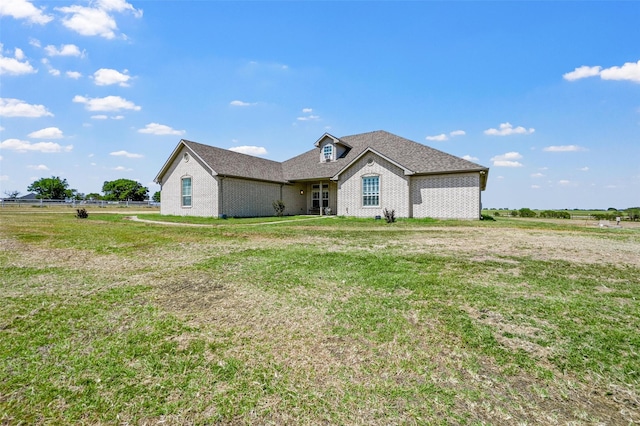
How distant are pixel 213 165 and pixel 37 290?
17.7 m

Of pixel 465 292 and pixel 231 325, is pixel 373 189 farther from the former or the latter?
pixel 231 325

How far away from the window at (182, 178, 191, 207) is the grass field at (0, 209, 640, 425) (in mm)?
17679

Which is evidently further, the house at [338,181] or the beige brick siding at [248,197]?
the beige brick siding at [248,197]

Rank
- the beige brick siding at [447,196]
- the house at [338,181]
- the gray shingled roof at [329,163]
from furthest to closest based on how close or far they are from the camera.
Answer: the gray shingled roof at [329,163], the house at [338,181], the beige brick siding at [447,196]

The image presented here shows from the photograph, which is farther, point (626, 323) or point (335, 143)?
point (335, 143)

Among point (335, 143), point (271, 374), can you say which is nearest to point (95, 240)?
point (271, 374)

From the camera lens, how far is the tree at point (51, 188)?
91188mm

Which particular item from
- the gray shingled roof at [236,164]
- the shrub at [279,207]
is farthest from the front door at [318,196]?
the shrub at [279,207]

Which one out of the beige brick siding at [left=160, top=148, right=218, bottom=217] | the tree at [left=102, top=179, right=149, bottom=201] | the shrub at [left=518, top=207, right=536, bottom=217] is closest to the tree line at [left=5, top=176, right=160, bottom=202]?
the tree at [left=102, top=179, right=149, bottom=201]

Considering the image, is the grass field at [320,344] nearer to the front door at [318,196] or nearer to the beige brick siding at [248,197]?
the beige brick siding at [248,197]

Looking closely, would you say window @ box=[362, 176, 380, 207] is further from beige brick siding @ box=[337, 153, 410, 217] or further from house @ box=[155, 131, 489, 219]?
beige brick siding @ box=[337, 153, 410, 217]

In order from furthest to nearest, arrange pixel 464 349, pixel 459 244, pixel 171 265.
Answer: pixel 459 244 < pixel 171 265 < pixel 464 349

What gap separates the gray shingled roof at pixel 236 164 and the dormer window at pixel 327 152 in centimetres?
430

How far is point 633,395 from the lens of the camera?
2.51m
